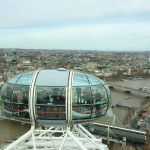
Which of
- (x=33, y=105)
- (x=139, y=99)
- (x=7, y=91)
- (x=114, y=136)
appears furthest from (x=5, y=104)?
(x=139, y=99)

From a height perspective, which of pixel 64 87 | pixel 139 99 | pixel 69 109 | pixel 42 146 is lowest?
pixel 139 99

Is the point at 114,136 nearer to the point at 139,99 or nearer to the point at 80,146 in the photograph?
the point at 80,146

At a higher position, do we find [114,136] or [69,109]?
[69,109]

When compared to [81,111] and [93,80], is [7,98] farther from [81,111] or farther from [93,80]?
[93,80]

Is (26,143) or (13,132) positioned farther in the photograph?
(13,132)

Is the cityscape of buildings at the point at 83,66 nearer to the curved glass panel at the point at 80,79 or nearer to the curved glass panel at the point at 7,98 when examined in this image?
the curved glass panel at the point at 7,98

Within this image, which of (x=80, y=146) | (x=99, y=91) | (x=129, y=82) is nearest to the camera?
(x=80, y=146)

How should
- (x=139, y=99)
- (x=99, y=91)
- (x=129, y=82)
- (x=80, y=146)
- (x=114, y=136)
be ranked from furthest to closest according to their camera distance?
(x=129, y=82) → (x=139, y=99) → (x=114, y=136) → (x=99, y=91) → (x=80, y=146)
